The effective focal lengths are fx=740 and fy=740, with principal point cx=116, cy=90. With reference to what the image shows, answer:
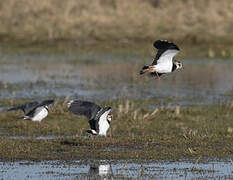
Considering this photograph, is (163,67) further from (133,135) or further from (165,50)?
(133,135)

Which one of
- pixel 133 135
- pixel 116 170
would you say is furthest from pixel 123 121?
pixel 116 170

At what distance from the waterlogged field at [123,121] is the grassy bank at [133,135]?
2 cm

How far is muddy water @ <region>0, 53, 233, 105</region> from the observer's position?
20.8 metres

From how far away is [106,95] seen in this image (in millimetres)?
20594

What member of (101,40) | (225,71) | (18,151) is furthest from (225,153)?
Result: (101,40)

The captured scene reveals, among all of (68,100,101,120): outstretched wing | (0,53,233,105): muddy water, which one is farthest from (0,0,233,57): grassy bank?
(68,100,101,120): outstretched wing

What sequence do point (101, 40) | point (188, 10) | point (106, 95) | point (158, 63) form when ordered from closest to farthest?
point (158, 63), point (106, 95), point (101, 40), point (188, 10)

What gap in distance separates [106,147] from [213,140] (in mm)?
2122

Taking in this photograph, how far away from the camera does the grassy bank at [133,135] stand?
12.6 meters

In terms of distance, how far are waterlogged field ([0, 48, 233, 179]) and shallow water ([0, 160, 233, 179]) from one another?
0.05ft

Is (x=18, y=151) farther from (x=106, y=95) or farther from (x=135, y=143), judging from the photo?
(x=106, y=95)

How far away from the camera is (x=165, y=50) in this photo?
42.3 ft

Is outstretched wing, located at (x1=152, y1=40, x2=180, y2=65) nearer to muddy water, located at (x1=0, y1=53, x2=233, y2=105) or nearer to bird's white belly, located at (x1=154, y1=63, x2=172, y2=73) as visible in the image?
bird's white belly, located at (x1=154, y1=63, x2=172, y2=73)

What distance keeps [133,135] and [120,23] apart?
2039 cm
